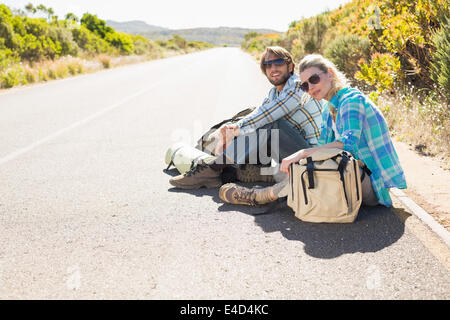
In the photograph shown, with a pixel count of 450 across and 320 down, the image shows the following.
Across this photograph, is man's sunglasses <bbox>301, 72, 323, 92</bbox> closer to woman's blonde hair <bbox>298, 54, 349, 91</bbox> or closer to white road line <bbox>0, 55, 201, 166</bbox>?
woman's blonde hair <bbox>298, 54, 349, 91</bbox>

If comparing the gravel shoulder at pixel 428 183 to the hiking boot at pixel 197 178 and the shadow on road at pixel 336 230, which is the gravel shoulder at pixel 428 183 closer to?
the shadow on road at pixel 336 230

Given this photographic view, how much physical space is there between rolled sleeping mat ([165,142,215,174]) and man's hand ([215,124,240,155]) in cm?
25

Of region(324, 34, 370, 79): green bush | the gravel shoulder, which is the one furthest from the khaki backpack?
region(324, 34, 370, 79): green bush

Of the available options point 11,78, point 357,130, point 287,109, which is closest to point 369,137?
point 357,130

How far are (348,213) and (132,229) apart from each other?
64.5 inches

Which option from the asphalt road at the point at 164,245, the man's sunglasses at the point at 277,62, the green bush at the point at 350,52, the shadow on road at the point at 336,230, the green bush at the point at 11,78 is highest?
the green bush at the point at 350,52

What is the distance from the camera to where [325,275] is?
2.61 meters

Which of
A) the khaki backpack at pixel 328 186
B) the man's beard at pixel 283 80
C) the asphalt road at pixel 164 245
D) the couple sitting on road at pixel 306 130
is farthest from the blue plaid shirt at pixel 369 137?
the man's beard at pixel 283 80

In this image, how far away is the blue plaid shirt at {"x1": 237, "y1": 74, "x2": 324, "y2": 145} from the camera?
4.06 metres

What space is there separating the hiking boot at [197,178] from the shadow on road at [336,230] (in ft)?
2.04

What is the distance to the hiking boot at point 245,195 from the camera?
374 centimetres

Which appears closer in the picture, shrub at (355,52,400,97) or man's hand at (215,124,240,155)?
man's hand at (215,124,240,155)

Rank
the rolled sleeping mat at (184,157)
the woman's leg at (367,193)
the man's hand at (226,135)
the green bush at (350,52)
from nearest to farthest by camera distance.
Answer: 1. the woman's leg at (367,193)
2. the man's hand at (226,135)
3. the rolled sleeping mat at (184,157)
4. the green bush at (350,52)
